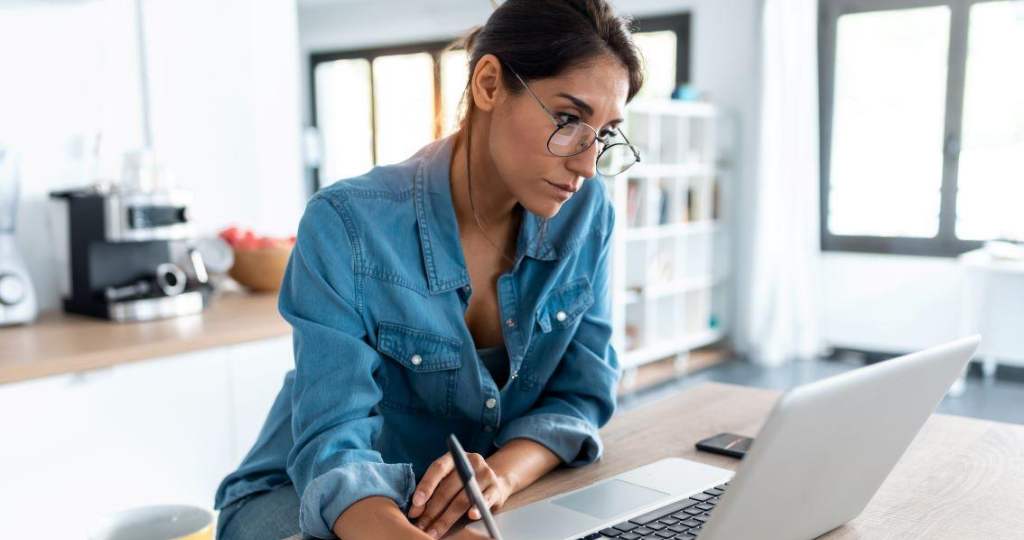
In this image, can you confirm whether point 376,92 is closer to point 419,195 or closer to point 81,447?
point 81,447

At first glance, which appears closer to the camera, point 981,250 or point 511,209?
point 511,209

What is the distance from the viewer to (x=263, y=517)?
1.11 m

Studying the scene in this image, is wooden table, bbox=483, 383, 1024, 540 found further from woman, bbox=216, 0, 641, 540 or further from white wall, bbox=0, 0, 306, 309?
Result: white wall, bbox=0, 0, 306, 309

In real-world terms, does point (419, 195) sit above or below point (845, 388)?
above

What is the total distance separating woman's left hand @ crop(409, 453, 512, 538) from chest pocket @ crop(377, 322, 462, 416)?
180 millimetres

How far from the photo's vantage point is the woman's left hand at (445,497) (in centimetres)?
91

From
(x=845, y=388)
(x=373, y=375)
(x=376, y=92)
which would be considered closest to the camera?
(x=845, y=388)

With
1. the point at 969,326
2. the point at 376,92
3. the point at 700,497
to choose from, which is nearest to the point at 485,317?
the point at 700,497

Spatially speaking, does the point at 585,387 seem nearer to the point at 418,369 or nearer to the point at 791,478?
the point at 418,369

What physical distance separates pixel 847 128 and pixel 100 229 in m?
4.06

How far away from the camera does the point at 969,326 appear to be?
418 cm

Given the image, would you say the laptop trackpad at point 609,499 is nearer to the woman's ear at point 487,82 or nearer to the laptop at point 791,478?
the laptop at point 791,478

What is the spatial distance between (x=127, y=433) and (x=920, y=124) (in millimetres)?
4247

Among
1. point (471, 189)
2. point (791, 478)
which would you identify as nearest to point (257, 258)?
point (471, 189)
